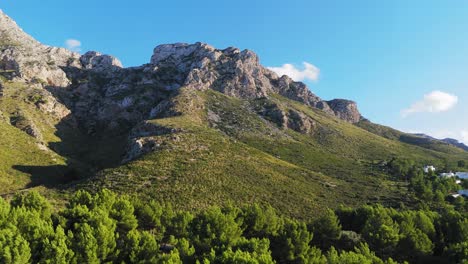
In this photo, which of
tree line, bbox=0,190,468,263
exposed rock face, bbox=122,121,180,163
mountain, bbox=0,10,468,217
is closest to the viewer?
tree line, bbox=0,190,468,263

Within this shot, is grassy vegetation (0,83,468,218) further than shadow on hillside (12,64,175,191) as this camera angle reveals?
No

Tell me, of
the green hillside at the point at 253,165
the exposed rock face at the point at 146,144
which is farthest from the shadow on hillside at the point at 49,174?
the green hillside at the point at 253,165

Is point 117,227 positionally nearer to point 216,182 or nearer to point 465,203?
point 216,182

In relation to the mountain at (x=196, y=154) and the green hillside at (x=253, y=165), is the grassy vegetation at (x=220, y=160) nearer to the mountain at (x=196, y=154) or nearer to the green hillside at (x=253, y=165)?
the green hillside at (x=253, y=165)

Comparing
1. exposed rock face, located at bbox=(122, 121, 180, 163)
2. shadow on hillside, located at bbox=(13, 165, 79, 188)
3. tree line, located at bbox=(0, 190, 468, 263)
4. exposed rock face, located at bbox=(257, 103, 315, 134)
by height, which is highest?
exposed rock face, located at bbox=(257, 103, 315, 134)

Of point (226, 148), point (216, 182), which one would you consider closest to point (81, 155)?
point (226, 148)

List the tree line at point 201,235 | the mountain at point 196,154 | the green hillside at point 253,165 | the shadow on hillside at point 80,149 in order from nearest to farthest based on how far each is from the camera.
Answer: the tree line at point 201,235 → the green hillside at point 253,165 → the mountain at point 196,154 → the shadow on hillside at point 80,149

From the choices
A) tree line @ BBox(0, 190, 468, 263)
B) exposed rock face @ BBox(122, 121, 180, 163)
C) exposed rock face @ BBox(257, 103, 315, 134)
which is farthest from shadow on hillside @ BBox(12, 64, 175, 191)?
exposed rock face @ BBox(257, 103, 315, 134)

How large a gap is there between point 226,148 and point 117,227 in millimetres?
71068

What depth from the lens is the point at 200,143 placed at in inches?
4936

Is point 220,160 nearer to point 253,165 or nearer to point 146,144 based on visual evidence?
point 253,165

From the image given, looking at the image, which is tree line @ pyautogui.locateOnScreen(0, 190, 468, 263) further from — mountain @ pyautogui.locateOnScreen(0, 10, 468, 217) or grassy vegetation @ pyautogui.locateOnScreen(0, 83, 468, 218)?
mountain @ pyautogui.locateOnScreen(0, 10, 468, 217)

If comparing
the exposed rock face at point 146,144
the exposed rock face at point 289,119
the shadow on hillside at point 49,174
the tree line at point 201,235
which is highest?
the exposed rock face at point 289,119

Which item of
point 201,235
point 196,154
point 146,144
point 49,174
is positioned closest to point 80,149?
point 49,174
